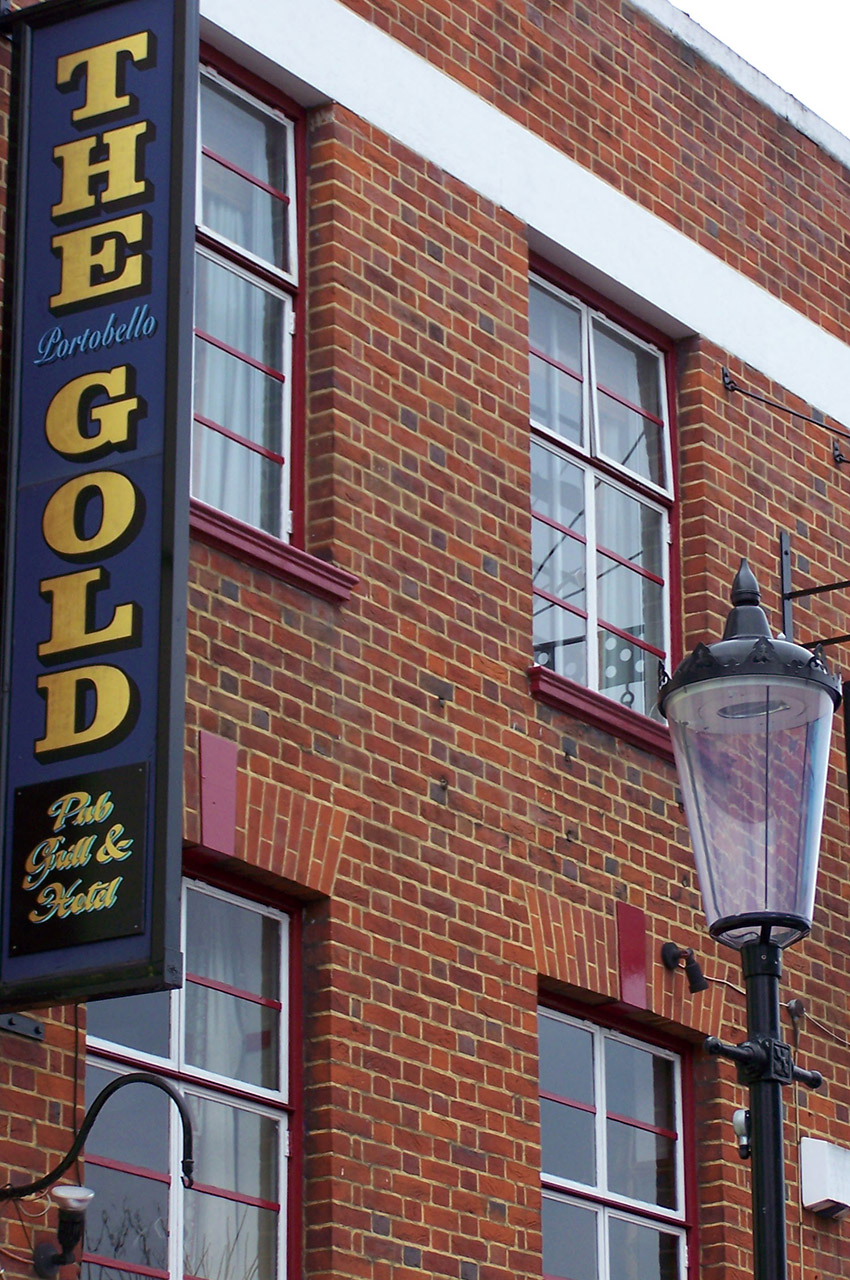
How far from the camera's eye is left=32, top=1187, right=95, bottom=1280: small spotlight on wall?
885 centimetres

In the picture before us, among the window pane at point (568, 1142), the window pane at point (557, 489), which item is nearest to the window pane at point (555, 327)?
the window pane at point (557, 489)

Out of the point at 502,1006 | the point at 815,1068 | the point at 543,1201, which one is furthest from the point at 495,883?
the point at 815,1068

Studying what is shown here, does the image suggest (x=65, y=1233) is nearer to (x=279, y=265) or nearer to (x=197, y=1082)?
(x=197, y=1082)

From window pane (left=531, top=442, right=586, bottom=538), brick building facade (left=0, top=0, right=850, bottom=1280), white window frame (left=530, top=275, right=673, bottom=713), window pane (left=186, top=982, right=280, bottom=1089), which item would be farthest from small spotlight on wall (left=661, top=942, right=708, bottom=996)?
window pane (left=186, top=982, right=280, bottom=1089)

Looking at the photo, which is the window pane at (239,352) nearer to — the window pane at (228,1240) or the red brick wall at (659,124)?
the red brick wall at (659,124)

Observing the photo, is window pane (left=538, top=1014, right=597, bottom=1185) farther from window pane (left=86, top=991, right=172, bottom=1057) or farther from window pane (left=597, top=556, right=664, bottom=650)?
window pane (left=86, top=991, right=172, bottom=1057)

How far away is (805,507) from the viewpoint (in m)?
14.8

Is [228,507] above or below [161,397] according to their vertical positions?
above

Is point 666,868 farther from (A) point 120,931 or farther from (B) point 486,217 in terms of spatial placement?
(A) point 120,931

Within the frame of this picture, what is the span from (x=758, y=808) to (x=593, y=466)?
5935 millimetres

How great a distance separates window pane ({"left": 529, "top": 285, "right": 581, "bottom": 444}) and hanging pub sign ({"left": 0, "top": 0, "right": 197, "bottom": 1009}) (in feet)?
13.0

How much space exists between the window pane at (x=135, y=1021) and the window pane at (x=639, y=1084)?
9.35ft

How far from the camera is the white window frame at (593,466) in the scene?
13.3 metres

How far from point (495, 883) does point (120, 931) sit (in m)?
3.47
